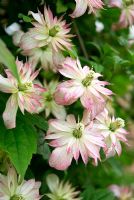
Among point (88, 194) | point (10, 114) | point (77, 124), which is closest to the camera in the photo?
point (10, 114)

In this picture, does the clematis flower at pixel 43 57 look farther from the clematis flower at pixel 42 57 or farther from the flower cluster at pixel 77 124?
the flower cluster at pixel 77 124

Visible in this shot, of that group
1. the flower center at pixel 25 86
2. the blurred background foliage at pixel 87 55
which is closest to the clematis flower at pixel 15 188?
the blurred background foliage at pixel 87 55

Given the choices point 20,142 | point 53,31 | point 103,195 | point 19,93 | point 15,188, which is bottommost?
point 103,195

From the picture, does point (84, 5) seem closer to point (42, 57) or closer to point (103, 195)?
point (42, 57)

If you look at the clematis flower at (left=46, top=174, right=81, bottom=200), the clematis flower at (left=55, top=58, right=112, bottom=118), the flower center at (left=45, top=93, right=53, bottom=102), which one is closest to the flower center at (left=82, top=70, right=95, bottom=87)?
the clematis flower at (left=55, top=58, right=112, bottom=118)

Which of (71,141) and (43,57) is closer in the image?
(71,141)

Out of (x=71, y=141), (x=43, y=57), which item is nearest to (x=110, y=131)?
(x=71, y=141)
